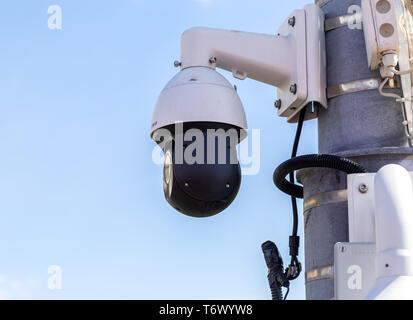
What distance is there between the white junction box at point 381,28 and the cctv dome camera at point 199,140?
46 centimetres

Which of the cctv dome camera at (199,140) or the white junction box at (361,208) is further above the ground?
the cctv dome camera at (199,140)

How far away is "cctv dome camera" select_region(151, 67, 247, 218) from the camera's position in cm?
235

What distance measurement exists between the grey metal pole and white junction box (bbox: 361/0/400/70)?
11cm

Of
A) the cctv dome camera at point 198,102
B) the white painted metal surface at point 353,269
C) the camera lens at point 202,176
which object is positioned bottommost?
the white painted metal surface at point 353,269

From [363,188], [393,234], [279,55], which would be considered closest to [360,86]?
[279,55]

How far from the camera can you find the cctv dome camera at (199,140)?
2.35 meters

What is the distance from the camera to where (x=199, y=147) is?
2344 millimetres

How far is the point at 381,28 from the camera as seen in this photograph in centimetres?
258

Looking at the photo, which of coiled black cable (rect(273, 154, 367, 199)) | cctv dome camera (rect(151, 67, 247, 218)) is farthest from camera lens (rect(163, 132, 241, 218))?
coiled black cable (rect(273, 154, 367, 199))

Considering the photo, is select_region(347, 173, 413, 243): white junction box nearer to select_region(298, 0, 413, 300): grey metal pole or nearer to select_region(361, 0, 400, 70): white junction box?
select_region(298, 0, 413, 300): grey metal pole

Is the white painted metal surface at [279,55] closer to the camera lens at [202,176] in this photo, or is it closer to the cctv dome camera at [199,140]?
the cctv dome camera at [199,140]

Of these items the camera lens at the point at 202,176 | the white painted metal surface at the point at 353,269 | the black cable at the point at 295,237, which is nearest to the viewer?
the white painted metal surface at the point at 353,269

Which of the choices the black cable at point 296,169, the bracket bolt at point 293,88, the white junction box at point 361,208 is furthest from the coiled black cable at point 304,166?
the bracket bolt at point 293,88
